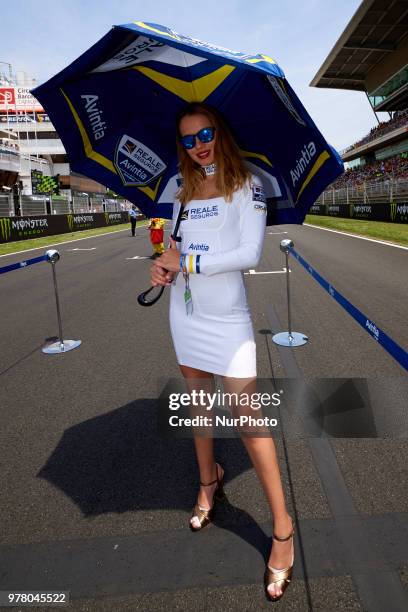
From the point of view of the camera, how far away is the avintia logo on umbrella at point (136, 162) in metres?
2.31

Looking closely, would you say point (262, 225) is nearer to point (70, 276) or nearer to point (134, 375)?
point (134, 375)

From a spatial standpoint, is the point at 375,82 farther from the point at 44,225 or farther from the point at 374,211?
the point at 44,225

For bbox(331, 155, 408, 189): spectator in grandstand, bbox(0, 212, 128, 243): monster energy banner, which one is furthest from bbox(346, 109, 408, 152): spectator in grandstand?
bbox(0, 212, 128, 243): monster energy banner

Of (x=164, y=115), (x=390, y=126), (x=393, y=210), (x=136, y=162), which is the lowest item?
(x=136, y=162)

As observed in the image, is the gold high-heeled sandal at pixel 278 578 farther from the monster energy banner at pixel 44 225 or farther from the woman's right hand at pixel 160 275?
the monster energy banner at pixel 44 225

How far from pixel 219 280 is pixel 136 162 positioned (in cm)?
91

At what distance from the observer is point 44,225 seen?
25438 mm

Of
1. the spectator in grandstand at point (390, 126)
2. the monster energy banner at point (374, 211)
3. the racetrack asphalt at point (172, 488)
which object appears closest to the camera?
the racetrack asphalt at point (172, 488)

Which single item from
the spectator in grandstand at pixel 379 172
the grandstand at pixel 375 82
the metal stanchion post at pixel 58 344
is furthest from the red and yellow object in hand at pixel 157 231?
the spectator in grandstand at pixel 379 172

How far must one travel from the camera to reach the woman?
180 cm

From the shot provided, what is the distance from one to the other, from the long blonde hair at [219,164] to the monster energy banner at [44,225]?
20.8 meters

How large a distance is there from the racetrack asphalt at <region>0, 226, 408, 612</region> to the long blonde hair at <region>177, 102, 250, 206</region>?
1626mm

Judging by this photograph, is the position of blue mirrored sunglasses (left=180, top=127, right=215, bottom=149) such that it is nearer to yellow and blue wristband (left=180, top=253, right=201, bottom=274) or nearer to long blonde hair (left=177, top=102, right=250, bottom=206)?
long blonde hair (left=177, top=102, right=250, bottom=206)

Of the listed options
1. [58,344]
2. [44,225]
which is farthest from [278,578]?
[44,225]
